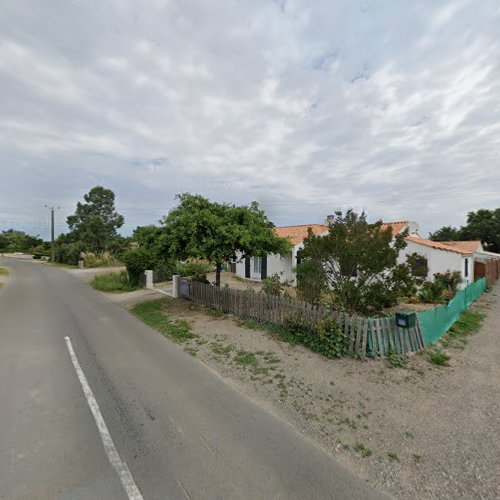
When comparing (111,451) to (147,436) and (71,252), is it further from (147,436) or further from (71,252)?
(71,252)

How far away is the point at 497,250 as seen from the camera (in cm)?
3294

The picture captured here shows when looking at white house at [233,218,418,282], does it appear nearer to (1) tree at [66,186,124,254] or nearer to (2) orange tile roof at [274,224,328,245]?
Answer: (2) orange tile roof at [274,224,328,245]

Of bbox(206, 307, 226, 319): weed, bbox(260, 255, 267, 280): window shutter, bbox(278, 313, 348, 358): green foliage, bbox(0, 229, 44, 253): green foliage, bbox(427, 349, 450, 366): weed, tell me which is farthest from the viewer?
bbox(0, 229, 44, 253): green foliage

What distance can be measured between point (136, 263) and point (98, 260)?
16.4 metres

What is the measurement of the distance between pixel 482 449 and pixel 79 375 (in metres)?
6.59

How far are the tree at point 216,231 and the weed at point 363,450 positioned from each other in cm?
616

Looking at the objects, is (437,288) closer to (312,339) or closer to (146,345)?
(312,339)

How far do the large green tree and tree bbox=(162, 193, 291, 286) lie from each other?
3665 cm

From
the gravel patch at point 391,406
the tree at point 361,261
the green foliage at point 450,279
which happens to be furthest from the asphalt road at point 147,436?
the green foliage at point 450,279

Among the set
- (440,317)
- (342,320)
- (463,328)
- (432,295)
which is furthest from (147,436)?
(432,295)

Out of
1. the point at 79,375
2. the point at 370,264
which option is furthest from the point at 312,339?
the point at 79,375

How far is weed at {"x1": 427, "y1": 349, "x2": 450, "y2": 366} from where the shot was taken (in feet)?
18.6

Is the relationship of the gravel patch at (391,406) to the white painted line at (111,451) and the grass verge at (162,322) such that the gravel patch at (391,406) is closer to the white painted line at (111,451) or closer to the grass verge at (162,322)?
the grass verge at (162,322)

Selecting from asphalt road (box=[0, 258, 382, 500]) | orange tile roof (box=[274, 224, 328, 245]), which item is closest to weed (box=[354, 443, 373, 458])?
asphalt road (box=[0, 258, 382, 500])
